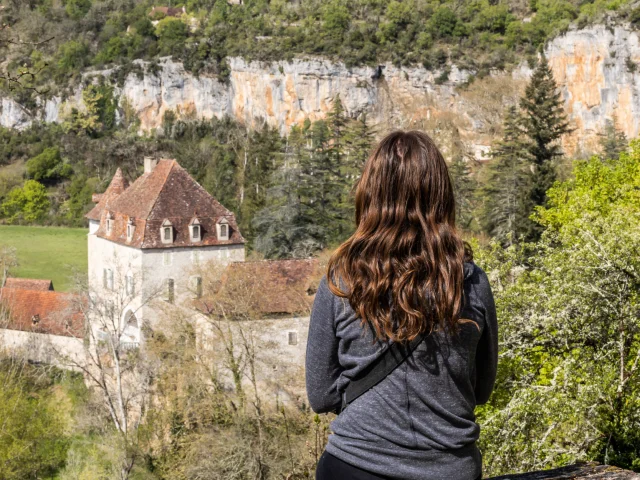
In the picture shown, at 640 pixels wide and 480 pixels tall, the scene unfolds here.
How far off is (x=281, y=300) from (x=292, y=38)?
207ft

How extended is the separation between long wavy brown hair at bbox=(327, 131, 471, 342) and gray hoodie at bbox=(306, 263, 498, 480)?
0.07 m

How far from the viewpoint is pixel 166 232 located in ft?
97.0

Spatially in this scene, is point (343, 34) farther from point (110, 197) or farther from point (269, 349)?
point (269, 349)

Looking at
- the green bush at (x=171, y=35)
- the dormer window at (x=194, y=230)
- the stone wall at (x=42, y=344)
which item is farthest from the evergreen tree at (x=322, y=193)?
the green bush at (x=171, y=35)

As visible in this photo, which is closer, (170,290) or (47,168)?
(170,290)

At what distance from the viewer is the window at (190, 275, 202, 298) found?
2681cm

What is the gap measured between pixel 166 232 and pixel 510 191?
46.2 feet

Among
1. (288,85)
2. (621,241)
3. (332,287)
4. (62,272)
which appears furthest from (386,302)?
(288,85)

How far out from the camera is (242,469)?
59.4 feet

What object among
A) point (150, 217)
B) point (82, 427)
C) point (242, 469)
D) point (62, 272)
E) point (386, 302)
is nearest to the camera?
point (386, 302)

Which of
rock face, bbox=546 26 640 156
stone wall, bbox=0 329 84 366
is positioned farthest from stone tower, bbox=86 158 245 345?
rock face, bbox=546 26 640 156

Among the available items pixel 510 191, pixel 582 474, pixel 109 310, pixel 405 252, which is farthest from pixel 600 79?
pixel 405 252

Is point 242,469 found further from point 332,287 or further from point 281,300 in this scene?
point 332,287

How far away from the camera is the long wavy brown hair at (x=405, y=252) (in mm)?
2615
